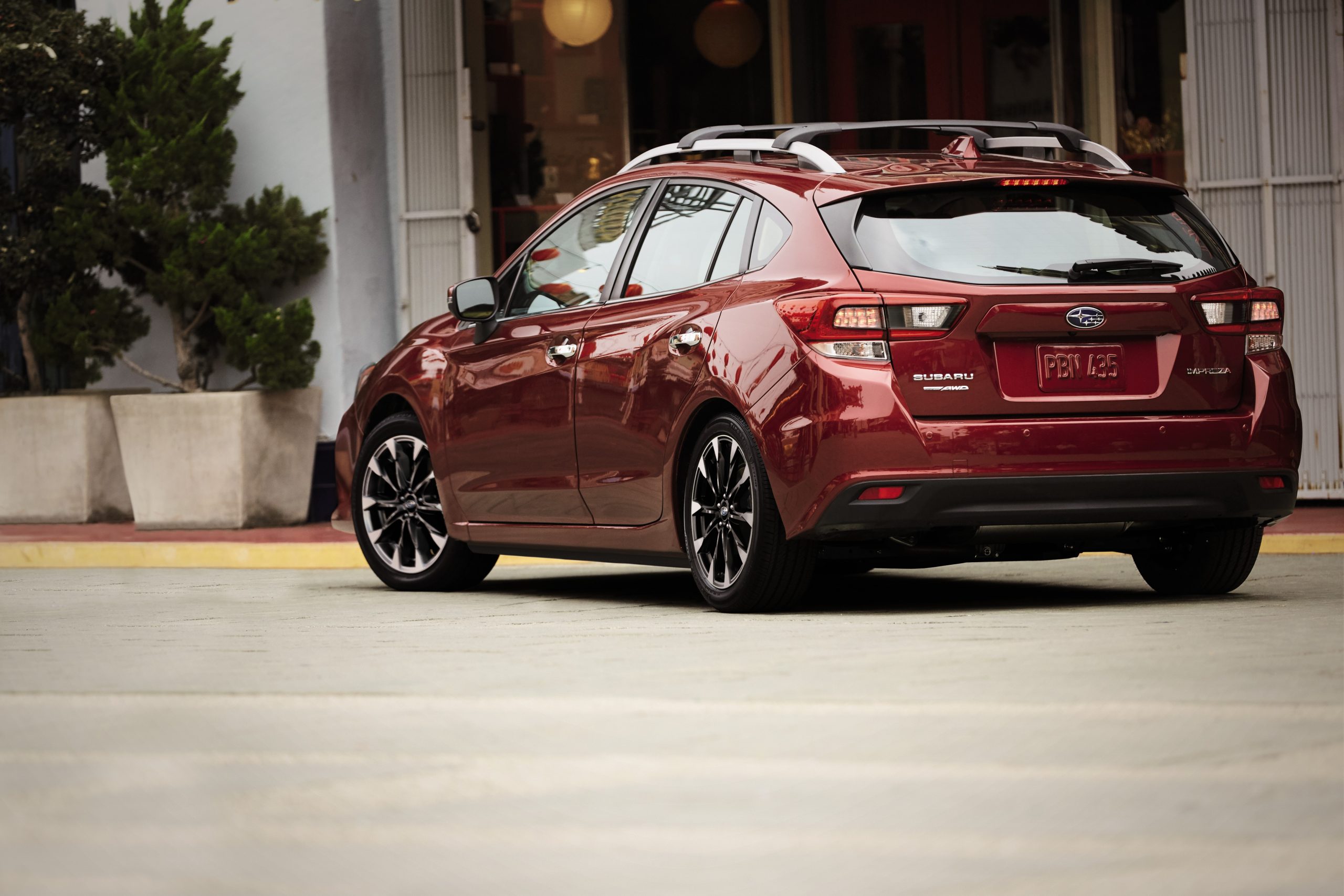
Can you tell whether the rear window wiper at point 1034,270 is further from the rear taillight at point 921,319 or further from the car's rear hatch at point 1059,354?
the rear taillight at point 921,319

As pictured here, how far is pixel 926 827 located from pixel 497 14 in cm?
1177

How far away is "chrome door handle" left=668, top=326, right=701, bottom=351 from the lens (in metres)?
7.32

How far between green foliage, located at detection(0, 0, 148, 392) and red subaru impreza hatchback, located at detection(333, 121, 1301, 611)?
20.9 feet

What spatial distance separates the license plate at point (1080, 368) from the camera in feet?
22.6

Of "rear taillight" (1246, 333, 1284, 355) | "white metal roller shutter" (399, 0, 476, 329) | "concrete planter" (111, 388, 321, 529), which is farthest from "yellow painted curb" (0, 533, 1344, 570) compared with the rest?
"rear taillight" (1246, 333, 1284, 355)

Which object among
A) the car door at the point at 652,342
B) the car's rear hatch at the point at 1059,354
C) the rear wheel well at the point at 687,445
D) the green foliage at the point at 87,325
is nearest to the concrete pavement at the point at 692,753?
the rear wheel well at the point at 687,445

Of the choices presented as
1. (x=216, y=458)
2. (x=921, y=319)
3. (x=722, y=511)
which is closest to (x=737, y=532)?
(x=722, y=511)

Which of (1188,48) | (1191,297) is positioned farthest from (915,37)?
(1191,297)

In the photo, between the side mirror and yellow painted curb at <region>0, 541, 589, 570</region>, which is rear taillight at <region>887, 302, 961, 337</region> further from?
yellow painted curb at <region>0, 541, 589, 570</region>

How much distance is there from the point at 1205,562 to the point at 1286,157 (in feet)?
20.4

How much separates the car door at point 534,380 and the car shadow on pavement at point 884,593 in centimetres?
48

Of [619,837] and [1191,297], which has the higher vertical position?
[1191,297]

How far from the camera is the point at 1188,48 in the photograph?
13453mm

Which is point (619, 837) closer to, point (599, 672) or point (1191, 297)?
point (599, 672)
